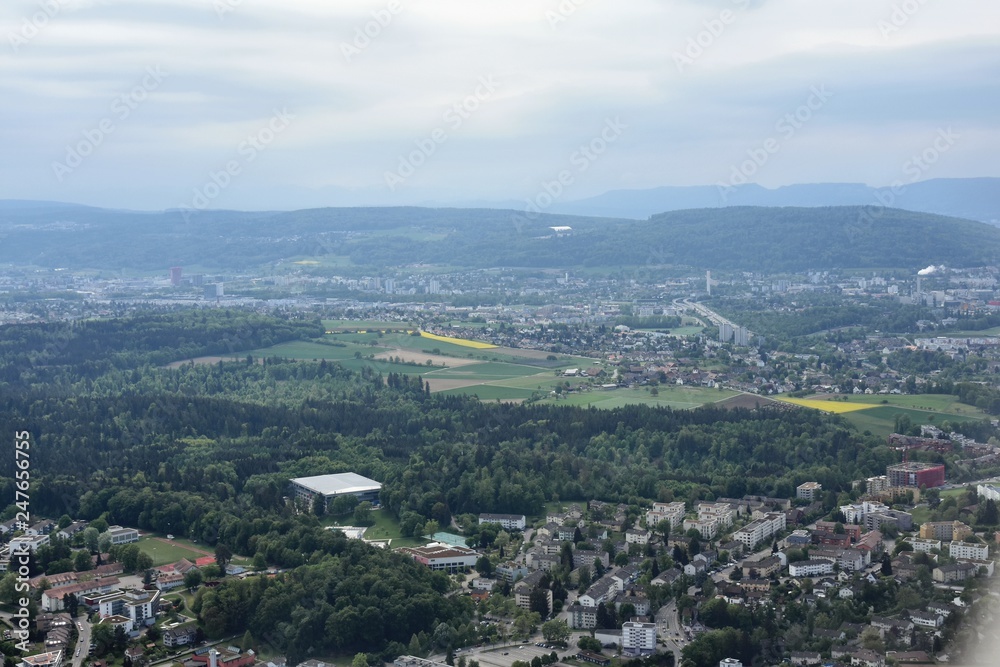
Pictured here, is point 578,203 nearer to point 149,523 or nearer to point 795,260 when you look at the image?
point 795,260

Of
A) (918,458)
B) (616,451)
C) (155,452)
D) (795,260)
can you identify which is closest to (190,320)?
(155,452)

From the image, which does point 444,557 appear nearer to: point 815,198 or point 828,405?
point 828,405

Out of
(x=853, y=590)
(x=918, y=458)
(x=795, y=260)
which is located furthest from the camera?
(x=795, y=260)

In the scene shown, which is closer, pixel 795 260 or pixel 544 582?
pixel 544 582

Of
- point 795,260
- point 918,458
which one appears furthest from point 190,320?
point 795,260

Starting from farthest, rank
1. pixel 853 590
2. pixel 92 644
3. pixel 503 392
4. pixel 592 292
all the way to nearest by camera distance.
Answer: pixel 592 292
pixel 503 392
pixel 853 590
pixel 92 644

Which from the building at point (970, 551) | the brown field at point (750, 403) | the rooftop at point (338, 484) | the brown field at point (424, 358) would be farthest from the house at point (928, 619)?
the brown field at point (424, 358)
